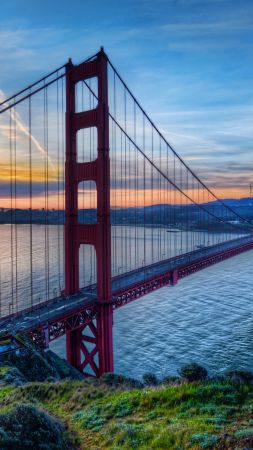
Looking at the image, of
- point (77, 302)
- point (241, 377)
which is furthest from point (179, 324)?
point (241, 377)

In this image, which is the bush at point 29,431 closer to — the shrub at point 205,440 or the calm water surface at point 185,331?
the shrub at point 205,440

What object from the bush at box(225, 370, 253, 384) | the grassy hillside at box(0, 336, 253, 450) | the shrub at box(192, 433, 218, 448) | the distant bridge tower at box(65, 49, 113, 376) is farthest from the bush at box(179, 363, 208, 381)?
the distant bridge tower at box(65, 49, 113, 376)

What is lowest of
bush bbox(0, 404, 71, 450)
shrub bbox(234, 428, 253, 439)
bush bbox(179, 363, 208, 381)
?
bush bbox(179, 363, 208, 381)

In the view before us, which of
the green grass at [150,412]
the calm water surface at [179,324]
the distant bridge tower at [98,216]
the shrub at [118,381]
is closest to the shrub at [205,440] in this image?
the green grass at [150,412]

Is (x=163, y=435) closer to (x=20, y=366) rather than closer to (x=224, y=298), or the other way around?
(x=20, y=366)

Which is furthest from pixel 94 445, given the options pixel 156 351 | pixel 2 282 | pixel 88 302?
pixel 2 282

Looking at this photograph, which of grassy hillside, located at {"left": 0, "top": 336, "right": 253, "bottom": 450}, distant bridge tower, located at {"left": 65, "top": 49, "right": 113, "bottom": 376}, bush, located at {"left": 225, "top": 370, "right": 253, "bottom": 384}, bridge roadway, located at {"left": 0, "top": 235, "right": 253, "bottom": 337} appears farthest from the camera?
distant bridge tower, located at {"left": 65, "top": 49, "right": 113, "bottom": 376}

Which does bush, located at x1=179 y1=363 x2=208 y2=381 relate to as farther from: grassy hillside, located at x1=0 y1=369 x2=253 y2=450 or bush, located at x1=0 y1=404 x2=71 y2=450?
bush, located at x1=0 y1=404 x2=71 y2=450
